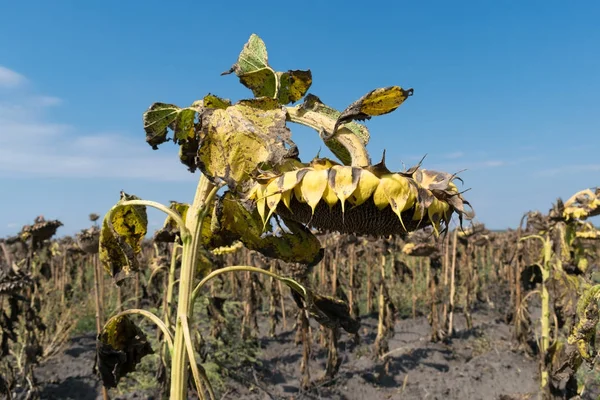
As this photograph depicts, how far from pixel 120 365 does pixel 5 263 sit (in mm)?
2527

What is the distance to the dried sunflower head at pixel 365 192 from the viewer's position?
85 cm

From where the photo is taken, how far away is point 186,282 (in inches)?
42.3

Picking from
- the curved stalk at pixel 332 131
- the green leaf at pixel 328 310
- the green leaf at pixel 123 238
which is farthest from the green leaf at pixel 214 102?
the green leaf at pixel 328 310

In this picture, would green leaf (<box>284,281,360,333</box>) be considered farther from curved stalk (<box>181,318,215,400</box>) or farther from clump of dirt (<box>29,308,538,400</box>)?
clump of dirt (<box>29,308,538,400</box>)

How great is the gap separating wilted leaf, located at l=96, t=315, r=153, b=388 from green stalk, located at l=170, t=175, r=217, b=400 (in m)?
0.35

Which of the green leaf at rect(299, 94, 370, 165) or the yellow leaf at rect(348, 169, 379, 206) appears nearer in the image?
the yellow leaf at rect(348, 169, 379, 206)

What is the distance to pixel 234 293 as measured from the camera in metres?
8.80

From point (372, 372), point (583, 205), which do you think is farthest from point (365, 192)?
point (372, 372)

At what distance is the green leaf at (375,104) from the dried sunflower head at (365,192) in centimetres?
9

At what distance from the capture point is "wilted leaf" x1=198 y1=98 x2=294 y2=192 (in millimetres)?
926

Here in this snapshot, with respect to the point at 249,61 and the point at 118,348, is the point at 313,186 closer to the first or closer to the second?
the point at 249,61

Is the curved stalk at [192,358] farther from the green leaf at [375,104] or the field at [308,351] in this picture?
the field at [308,351]

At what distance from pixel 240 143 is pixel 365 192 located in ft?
0.80

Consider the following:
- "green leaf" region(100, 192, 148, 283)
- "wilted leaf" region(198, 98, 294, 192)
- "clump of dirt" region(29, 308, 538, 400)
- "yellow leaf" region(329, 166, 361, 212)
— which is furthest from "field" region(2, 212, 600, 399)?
"yellow leaf" region(329, 166, 361, 212)
